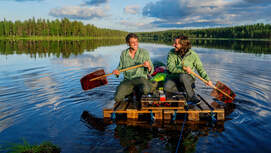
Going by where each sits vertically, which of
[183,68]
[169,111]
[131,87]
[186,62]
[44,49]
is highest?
[44,49]

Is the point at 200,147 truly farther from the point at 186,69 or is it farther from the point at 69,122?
the point at 69,122

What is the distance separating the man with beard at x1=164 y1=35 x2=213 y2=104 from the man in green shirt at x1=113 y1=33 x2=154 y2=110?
998 millimetres

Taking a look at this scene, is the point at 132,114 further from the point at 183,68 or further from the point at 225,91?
the point at 225,91

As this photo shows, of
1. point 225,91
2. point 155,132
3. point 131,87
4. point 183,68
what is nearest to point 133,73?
point 131,87

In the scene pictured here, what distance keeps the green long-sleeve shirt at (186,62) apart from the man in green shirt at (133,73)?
1080 millimetres

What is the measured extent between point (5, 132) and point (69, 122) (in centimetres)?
187

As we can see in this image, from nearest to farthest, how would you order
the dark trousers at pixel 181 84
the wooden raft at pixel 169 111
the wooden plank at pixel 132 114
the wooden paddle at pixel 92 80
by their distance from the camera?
the wooden raft at pixel 169 111, the wooden plank at pixel 132 114, the dark trousers at pixel 181 84, the wooden paddle at pixel 92 80

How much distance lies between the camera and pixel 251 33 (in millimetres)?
140250

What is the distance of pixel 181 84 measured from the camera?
Answer: 814 cm

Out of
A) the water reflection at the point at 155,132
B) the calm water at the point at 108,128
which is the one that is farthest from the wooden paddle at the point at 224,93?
the water reflection at the point at 155,132

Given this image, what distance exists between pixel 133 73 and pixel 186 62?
2188mm

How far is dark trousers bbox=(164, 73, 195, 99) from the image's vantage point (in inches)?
304

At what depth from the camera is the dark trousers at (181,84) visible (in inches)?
304

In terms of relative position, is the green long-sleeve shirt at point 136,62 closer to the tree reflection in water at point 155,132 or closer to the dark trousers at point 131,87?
the dark trousers at point 131,87
